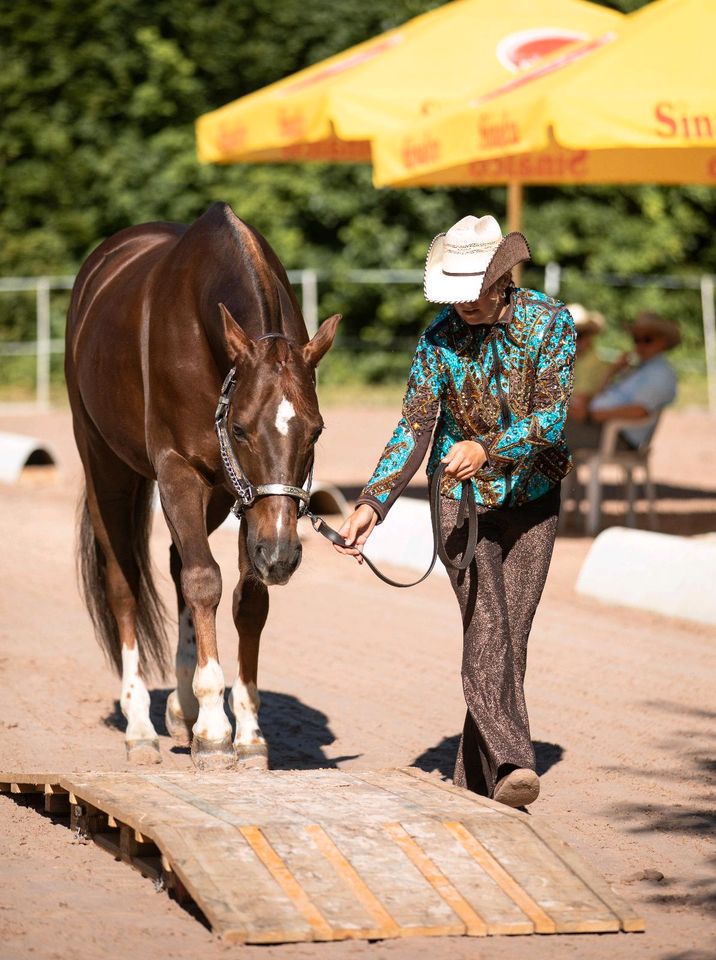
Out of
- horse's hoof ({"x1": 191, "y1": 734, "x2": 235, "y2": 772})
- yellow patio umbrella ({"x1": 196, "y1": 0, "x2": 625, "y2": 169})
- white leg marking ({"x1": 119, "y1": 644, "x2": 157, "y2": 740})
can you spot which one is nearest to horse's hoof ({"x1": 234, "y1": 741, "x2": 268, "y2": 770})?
horse's hoof ({"x1": 191, "y1": 734, "x2": 235, "y2": 772})

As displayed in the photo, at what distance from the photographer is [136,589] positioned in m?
6.66

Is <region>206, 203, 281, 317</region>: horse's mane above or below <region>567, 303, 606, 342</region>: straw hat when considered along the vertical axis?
above

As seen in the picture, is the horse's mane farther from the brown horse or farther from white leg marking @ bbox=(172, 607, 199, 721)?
white leg marking @ bbox=(172, 607, 199, 721)

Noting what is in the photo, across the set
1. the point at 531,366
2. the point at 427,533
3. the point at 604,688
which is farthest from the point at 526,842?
the point at 427,533

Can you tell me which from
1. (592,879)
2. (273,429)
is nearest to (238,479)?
(273,429)

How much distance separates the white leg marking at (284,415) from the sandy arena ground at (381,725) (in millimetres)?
1372

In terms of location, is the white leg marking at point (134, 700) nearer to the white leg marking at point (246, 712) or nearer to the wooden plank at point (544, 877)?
the white leg marking at point (246, 712)

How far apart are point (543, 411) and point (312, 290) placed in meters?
17.3

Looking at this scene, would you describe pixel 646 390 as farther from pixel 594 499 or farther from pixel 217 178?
pixel 217 178

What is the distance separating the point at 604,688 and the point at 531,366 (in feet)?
8.73

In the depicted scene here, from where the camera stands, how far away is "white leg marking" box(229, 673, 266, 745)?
19.0ft

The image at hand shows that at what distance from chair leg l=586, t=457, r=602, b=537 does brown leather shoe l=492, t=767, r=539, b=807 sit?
6309mm

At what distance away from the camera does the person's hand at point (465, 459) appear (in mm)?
4836

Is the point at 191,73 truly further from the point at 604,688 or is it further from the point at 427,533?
the point at 604,688
